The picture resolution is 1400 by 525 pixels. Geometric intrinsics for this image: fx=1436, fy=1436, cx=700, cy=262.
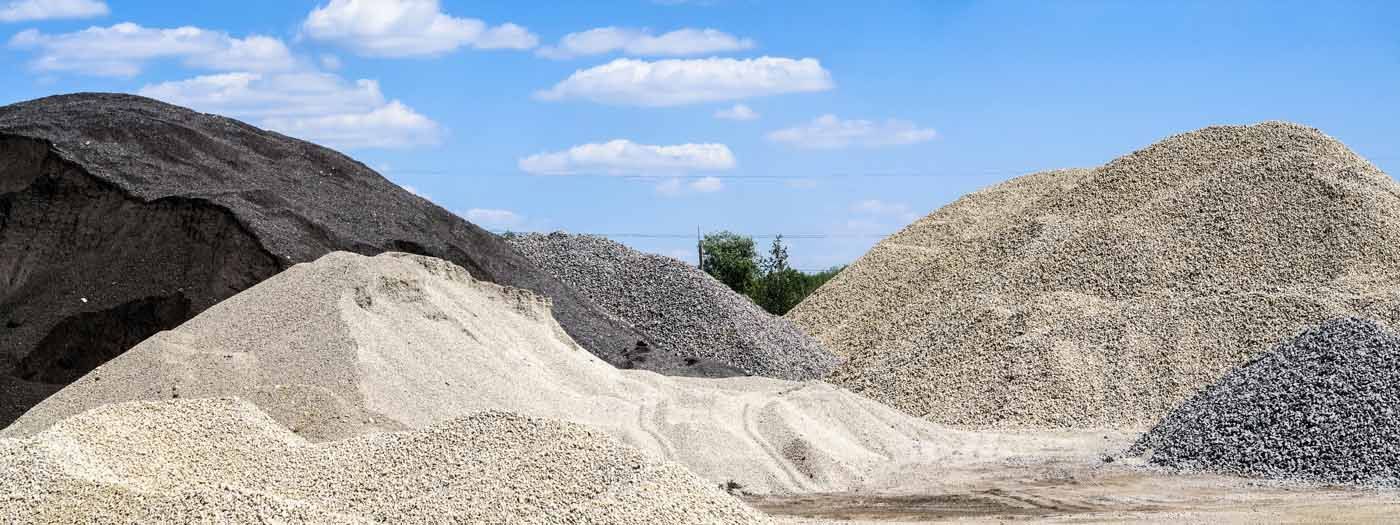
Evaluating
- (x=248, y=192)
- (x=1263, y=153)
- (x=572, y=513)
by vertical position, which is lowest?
(x=572, y=513)

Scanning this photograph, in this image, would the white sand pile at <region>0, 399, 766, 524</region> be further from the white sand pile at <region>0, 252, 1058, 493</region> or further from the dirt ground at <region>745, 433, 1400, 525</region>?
the white sand pile at <region>0, 252, 1058, 493</region>

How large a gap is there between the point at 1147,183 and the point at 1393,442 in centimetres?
1057

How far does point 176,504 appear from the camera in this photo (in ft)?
22.0

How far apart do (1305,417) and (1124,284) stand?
6720mm

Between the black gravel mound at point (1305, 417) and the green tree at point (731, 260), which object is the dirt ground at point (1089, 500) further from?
the green tree at point (731, 260)

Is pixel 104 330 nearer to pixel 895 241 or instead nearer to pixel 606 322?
pixel 606 322

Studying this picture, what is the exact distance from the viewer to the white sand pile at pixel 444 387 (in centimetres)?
1037

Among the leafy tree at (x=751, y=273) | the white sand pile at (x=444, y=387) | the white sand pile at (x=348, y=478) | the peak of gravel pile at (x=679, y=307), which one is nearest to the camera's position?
the white sand pile at (x=348, y=478)

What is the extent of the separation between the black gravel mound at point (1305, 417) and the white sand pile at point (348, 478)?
500 cm

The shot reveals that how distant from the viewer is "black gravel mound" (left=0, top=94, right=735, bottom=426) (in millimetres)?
12781

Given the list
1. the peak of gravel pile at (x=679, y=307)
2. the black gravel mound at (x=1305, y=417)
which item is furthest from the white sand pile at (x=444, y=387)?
the peak of gravel pile at (x=679, y=307)

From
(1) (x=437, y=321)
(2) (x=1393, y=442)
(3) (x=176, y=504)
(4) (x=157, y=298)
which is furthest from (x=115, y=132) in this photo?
(2) (x=1393, y=442)

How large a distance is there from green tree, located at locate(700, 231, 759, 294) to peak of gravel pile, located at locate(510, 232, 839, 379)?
22.1 ft

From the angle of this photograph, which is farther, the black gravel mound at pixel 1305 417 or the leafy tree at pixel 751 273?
the leafy tree at pixel 751 273
